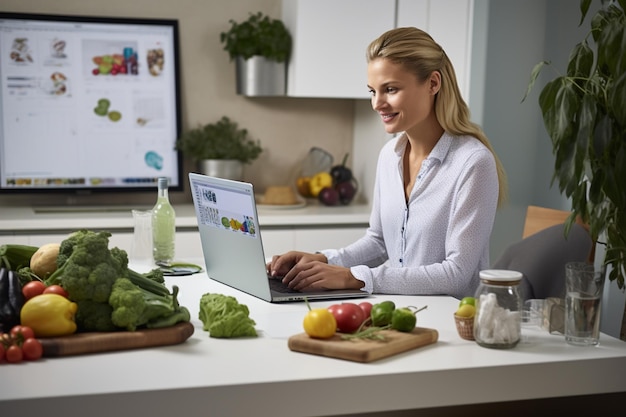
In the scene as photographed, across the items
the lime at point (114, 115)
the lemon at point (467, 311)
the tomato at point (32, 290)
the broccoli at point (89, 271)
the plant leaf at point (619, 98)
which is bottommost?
the lemon at point (467, 311)

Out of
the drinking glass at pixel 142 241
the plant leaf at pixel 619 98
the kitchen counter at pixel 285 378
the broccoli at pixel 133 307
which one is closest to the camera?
the kitchen counter at pixel 285 378

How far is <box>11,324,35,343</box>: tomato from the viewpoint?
157cm

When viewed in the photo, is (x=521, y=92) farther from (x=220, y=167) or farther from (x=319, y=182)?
(x=220, y=167)

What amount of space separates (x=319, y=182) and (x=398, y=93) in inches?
78.1

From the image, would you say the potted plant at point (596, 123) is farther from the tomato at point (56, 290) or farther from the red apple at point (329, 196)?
the red apple at point (329, 196)

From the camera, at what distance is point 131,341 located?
164cm

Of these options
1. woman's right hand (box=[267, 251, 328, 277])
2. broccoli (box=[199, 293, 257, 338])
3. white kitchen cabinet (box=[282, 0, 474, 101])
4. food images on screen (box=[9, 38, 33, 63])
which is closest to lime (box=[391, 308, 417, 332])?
broccoli (box=[199, 293, 257, 338])

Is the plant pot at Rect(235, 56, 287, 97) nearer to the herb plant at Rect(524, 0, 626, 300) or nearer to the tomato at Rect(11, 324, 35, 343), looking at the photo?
the herb plant at Rect(524, 0, 626, 300)

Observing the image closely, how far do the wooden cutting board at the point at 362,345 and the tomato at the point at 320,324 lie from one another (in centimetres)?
1

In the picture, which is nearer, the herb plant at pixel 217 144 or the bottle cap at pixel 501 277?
the bottle cap at pixel 501 277

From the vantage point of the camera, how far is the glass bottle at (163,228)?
8.15ft

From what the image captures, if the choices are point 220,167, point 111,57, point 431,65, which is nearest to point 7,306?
point 431,65

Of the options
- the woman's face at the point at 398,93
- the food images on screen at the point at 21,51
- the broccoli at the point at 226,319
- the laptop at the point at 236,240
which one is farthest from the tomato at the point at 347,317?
the food images on screen at the point at 21,51

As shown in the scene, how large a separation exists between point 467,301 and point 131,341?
0.72m
